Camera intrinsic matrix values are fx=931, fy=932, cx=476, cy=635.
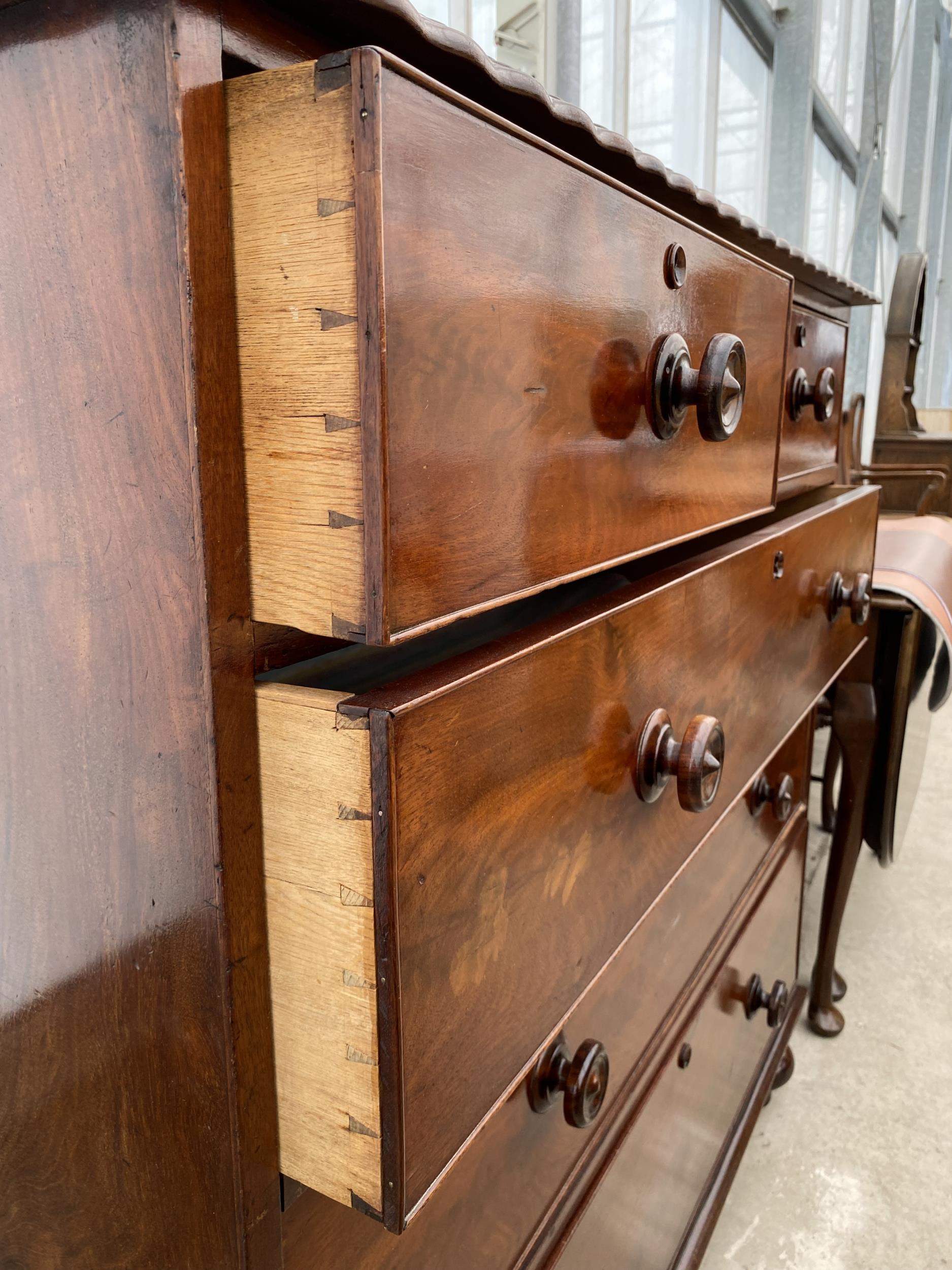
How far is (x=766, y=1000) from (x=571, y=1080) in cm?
59

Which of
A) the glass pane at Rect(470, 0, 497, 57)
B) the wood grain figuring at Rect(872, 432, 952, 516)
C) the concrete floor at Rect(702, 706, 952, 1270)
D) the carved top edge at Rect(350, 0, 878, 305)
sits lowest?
the concrete floor at Rect(702, 706, 952, 1270)

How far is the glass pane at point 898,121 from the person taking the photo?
5445mm

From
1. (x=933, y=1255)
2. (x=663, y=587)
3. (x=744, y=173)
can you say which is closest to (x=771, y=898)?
(x=933, y=1255)

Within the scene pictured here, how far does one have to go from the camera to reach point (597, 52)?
→ 6.07 ft

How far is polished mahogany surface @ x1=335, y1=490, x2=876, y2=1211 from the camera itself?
A: 0.33 meters

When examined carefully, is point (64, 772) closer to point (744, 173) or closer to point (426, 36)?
point (426, 36)

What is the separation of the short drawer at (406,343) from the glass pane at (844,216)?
15.8 feet

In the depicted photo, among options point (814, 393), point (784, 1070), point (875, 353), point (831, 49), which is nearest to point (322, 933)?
point (814, 393)

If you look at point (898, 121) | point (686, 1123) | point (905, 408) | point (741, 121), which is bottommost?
point (686, 1123)

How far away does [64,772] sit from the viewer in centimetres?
38

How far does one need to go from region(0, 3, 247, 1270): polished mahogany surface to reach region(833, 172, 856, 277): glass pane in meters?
4.94

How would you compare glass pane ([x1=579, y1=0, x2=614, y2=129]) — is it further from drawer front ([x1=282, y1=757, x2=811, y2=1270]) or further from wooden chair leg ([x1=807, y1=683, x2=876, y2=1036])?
drawer front ([x1=282, y1=757, x2=811, y2=1270])

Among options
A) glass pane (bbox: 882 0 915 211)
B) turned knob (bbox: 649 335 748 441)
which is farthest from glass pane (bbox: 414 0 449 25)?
glass pane (bbox: 882 0 915 211)

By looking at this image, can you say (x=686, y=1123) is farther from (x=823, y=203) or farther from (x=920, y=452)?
(x=823, y=203)
